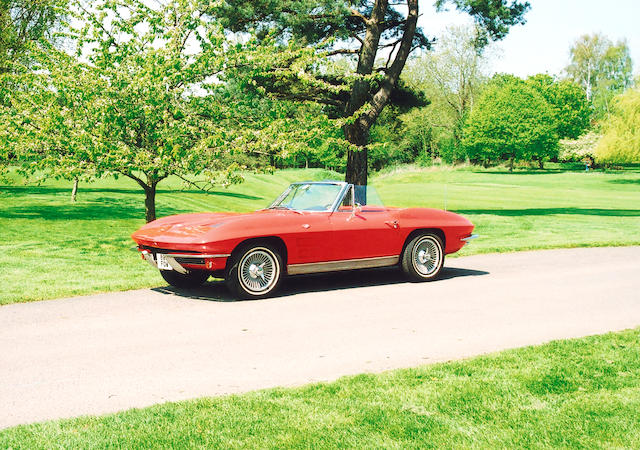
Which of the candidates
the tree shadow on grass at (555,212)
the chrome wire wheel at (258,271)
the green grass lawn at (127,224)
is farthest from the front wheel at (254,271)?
the tree shadow on grass at (555,212)

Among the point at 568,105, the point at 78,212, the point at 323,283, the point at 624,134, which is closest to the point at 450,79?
the point at 568,105

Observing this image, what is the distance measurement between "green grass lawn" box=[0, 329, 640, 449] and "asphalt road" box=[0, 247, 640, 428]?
0.37 metres

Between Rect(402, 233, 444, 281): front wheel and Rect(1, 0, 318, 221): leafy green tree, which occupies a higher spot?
Rect(1, 0, 318, 221): leafy green tree

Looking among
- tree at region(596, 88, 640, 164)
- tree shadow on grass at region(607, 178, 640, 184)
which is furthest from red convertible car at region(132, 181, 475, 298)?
tree shadow on grass at region(607, 178, 640, 184)

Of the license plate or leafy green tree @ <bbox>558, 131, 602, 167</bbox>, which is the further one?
leafy green tree @ <bbox>558, 131, 602, 167</bbox>

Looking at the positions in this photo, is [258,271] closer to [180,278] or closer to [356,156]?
[180,278]

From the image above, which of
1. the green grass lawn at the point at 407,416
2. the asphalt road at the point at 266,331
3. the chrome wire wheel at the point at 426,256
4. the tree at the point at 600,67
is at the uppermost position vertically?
the tree at the point at 600,67

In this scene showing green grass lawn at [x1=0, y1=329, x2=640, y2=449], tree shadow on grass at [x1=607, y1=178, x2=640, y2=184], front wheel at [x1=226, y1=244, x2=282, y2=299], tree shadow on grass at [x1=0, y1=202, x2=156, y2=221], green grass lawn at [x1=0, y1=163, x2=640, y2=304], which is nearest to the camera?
green grass lawn at [x1=0, y1=329, x2=640, y2=449]

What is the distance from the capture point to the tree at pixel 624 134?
4028cm

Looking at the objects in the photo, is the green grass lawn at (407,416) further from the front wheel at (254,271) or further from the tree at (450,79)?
the tree at (450,79)

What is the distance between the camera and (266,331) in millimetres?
6082

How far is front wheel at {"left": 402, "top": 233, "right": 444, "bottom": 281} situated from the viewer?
349 inches

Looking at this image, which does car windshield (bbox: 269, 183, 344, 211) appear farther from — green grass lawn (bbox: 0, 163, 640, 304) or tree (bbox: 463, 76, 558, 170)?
tree (bbox: 463, 76, 558, 170)

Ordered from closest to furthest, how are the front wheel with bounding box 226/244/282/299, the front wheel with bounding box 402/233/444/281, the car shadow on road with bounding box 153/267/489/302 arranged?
the front wheel with bounding box 226/244/282/299
the car shadow on road with bounding box 153/267/489/302
the front wheel with bounding box 402/233/444/281
